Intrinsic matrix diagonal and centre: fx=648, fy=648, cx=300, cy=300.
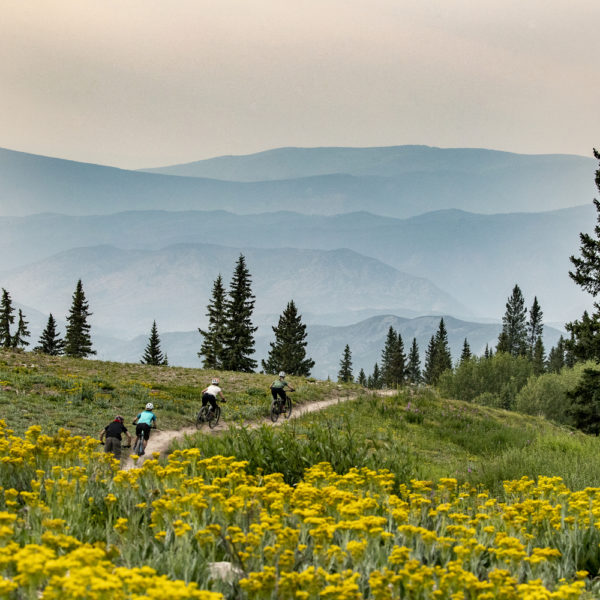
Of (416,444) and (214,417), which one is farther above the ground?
(214,417)

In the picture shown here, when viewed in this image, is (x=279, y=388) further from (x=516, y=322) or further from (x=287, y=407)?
(x=516, y=322)

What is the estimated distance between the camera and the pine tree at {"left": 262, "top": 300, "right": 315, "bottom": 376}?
98.3 metres

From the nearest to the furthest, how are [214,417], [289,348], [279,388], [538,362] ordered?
[214,417], [279,388], [289,348], [538,362]

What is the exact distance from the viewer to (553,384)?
85500 millimetres

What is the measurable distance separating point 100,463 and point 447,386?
109 m

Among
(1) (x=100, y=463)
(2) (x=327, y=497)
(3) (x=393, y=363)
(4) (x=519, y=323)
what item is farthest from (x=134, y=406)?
(4) (x=519, y=323)

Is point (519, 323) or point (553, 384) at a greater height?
point (519, 323)

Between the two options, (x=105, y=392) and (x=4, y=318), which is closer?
(x=105, y=392)

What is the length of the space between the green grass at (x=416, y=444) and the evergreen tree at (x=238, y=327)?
1917 inches

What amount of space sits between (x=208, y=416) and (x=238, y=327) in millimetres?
59257

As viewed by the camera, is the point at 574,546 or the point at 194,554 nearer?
the point at 194,554

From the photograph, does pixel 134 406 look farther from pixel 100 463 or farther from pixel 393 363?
pixel 393 363

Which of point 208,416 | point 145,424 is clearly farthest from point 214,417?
point 145,424

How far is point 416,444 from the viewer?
20734mm
